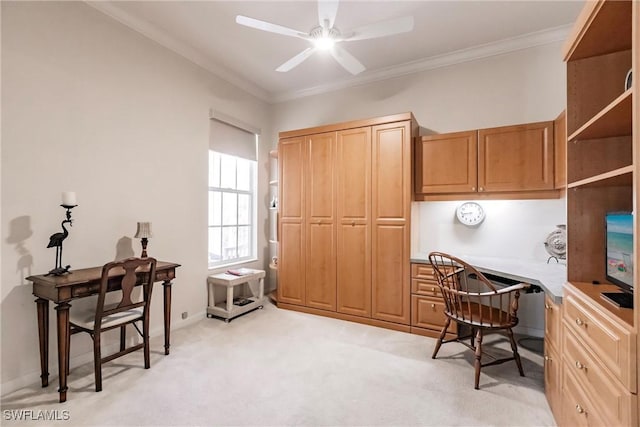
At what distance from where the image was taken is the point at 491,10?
109 inches

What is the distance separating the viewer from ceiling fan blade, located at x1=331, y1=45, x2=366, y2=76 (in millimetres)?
2728

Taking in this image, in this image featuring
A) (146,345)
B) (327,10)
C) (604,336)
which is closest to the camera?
(604,336)

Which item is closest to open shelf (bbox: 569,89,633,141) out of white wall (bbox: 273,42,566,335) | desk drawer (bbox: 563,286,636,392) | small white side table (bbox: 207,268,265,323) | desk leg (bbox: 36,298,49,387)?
desk drawer (bbox: 563,286,636,392)

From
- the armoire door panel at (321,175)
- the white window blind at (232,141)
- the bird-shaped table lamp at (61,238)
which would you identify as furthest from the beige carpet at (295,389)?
the white window blind at (232,141)

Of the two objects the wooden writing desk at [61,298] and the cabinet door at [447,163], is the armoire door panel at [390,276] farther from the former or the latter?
the wooden writing desk at [61,298]

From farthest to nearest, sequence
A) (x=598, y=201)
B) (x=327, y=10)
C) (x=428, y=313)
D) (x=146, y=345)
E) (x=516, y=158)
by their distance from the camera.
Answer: (x=428, y=313), (x=516, y=158), (x=146, y=345), (x=327, y=10), (x=598, y=201)

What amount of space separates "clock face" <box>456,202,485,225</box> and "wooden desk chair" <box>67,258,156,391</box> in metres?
3.18

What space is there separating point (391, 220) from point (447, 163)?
2.79 feet

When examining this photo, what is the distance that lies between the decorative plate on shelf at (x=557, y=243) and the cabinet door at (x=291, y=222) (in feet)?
8.59

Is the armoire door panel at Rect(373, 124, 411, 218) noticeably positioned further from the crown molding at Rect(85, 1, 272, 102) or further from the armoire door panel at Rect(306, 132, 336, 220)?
the crown molding at Rect(85, 1, 272, 102)

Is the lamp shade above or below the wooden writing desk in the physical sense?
above

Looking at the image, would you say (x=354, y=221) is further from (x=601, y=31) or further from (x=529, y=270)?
(x=601, y=31)

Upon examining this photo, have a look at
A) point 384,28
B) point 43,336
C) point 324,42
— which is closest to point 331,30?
point 324,42

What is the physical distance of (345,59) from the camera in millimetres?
2838
